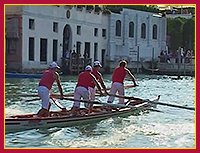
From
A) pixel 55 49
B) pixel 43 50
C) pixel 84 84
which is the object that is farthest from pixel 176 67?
pixel 84 84

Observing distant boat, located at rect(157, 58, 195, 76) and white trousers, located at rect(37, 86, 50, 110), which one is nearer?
white trousers, located at rect(37, 86, 50, 110)

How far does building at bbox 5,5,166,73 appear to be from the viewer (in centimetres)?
3319

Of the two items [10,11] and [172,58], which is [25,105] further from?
[172,58]

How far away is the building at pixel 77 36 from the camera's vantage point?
109 ft

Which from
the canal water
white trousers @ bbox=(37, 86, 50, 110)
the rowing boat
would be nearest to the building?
the canal water

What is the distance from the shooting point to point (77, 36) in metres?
38.9

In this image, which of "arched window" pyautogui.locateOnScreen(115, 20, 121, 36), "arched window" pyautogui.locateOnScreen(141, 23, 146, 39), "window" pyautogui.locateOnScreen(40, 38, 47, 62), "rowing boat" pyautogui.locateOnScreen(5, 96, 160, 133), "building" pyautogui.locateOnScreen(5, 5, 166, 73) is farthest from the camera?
"arched window" pyautogui.locateOnScreen(141, 23, 146, 39)

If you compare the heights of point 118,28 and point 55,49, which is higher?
point 118,28

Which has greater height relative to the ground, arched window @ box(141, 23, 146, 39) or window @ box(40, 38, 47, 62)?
arched window @ box(141, 23, 146, 39)

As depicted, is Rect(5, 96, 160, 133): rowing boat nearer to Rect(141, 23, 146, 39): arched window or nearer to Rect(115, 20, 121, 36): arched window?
Answer: Rect(115, 20, 121, 36): arched window

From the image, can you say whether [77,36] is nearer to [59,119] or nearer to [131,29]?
[131,29]

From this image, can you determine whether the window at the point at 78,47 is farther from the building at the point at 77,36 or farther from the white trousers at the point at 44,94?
the white trousers at the point at 44,94

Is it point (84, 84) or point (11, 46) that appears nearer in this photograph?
point (84, 84)

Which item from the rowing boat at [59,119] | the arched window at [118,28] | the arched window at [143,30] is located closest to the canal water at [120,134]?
the rowing boat at [59,119]
